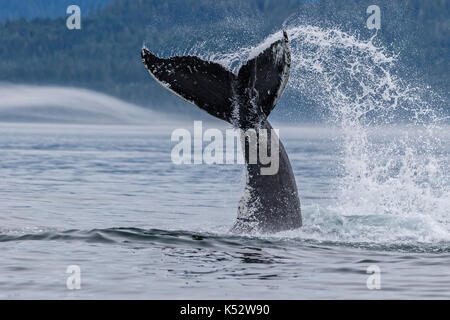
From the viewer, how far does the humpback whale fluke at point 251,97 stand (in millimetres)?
11375

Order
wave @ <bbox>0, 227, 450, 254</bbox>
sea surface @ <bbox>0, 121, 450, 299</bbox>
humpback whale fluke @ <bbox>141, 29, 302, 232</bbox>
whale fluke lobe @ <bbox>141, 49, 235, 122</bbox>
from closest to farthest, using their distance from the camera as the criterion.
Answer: sea surface @ <bbox>0, 121, 450, 299</bbox>, humpback whale fluke @ <bbox>141, 29, 302, 232</bbox>, whale fluke lobe @ <bbox>141, 49, 235, 122</bbox>, wave @ <bbox>0, 227, 450, 254</bbox>

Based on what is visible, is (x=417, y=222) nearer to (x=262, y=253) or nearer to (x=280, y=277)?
(x=262, y=253)

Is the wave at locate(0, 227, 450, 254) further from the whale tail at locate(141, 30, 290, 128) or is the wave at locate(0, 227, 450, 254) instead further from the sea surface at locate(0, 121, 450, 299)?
the whale tail at locate(141, 30, 290, 128)

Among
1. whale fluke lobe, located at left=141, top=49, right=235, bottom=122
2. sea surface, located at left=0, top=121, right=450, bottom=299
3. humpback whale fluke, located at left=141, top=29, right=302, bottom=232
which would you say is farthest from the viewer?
whale fluke lobe, located at left=141, top=49, right=235, bottom=122

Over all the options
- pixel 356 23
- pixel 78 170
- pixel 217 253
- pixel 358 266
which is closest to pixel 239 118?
pixel 217 253

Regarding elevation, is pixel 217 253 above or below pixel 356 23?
below

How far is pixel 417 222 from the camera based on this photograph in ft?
46.4

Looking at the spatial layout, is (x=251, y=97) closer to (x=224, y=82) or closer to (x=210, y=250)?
(x=224, y=82)

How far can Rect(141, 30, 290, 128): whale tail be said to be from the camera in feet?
37.4

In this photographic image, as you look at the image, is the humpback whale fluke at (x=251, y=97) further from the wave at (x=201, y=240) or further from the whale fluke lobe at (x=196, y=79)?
the wave at (x=201, y=240)

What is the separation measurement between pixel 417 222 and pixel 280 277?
463 centimetres

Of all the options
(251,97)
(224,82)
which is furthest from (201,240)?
(224,82)

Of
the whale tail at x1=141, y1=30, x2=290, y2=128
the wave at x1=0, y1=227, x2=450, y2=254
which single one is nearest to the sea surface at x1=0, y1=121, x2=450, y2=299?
the wave at x1=0, y1=227, x2=450, y2=254
